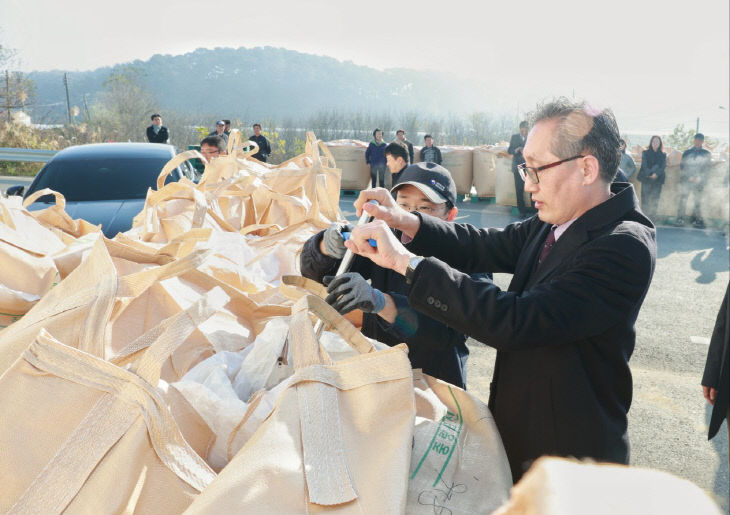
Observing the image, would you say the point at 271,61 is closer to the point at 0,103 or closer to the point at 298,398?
the point at 0,103

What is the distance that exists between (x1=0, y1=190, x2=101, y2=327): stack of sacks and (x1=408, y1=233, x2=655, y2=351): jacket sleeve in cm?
123

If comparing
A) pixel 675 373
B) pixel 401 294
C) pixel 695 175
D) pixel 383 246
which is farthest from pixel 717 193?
pixel 383 246

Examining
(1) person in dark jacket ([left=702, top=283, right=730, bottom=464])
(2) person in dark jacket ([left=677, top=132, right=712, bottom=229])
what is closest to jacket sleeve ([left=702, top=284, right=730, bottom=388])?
(1) person in dark jacket ([left=702, top=283, right=730, bottom=464])

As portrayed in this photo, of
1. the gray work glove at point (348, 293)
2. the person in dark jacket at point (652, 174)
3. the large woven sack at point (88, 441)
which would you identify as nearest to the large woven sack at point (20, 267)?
the large woven sack at point (88, 441)

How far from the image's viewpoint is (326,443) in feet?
3.39

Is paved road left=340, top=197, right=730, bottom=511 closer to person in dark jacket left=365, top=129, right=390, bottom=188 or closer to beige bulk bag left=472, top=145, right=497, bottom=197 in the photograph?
beige bulk bag left=472, top=145, right=497, bottom=197

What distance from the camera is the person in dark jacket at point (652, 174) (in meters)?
11.5

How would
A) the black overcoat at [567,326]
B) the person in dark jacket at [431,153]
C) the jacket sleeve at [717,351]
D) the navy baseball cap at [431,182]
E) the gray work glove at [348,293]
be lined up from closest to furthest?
the black overcoat at [567,326] < the gray work glove at [348,293] < the navy baseball cap at [431,182] < the jacket sleeve at [717,351] < the person in dark jacket at [431,153]

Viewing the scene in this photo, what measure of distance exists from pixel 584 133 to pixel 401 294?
80cm

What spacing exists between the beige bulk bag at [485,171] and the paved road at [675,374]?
5.17 meters

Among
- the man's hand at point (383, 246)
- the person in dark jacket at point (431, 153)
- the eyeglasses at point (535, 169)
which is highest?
the eyeglasses at point (535, 169)

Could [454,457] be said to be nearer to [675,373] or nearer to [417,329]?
[417,329]

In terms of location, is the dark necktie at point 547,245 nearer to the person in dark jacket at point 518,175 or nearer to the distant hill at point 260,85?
the person in dark jacket at point 518,175

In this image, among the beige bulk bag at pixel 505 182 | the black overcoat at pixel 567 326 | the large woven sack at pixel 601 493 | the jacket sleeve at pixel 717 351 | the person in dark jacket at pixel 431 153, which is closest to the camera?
the large woven sack at pixel 601 493
